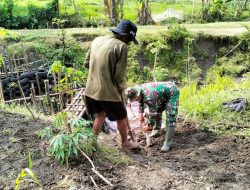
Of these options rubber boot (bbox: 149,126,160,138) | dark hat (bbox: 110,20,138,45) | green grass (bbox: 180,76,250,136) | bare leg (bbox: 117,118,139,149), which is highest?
dark hat (bbox: 110,20,138,45)

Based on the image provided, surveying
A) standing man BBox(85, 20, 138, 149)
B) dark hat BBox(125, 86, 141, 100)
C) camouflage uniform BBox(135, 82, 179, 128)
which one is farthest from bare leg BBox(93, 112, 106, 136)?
camouflage uniform BBox(135, 82, 179, 128)

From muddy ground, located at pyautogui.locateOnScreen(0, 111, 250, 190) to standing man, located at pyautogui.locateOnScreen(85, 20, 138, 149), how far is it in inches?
23.6

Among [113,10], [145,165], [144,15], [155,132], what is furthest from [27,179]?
[144,15]

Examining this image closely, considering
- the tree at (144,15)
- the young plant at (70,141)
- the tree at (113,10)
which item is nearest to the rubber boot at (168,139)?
the young plant at (70,141)

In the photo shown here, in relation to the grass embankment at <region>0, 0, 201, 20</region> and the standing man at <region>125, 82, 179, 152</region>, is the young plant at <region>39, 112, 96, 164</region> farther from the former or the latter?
the grass embankment at <region>0, 0, 201, 20</region>

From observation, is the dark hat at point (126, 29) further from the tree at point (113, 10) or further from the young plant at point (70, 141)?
the tree at point (113, 10)

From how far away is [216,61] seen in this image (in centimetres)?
1161

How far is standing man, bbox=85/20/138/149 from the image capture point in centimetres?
396

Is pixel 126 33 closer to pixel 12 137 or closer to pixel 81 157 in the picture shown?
pixel 81 157

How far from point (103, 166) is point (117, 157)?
0.37m

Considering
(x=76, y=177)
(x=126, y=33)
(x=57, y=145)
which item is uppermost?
(x=126, y=33)

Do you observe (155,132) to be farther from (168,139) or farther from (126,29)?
(126,29)

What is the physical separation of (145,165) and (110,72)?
3.86ft

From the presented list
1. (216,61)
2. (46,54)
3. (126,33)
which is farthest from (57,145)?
(216,61)
